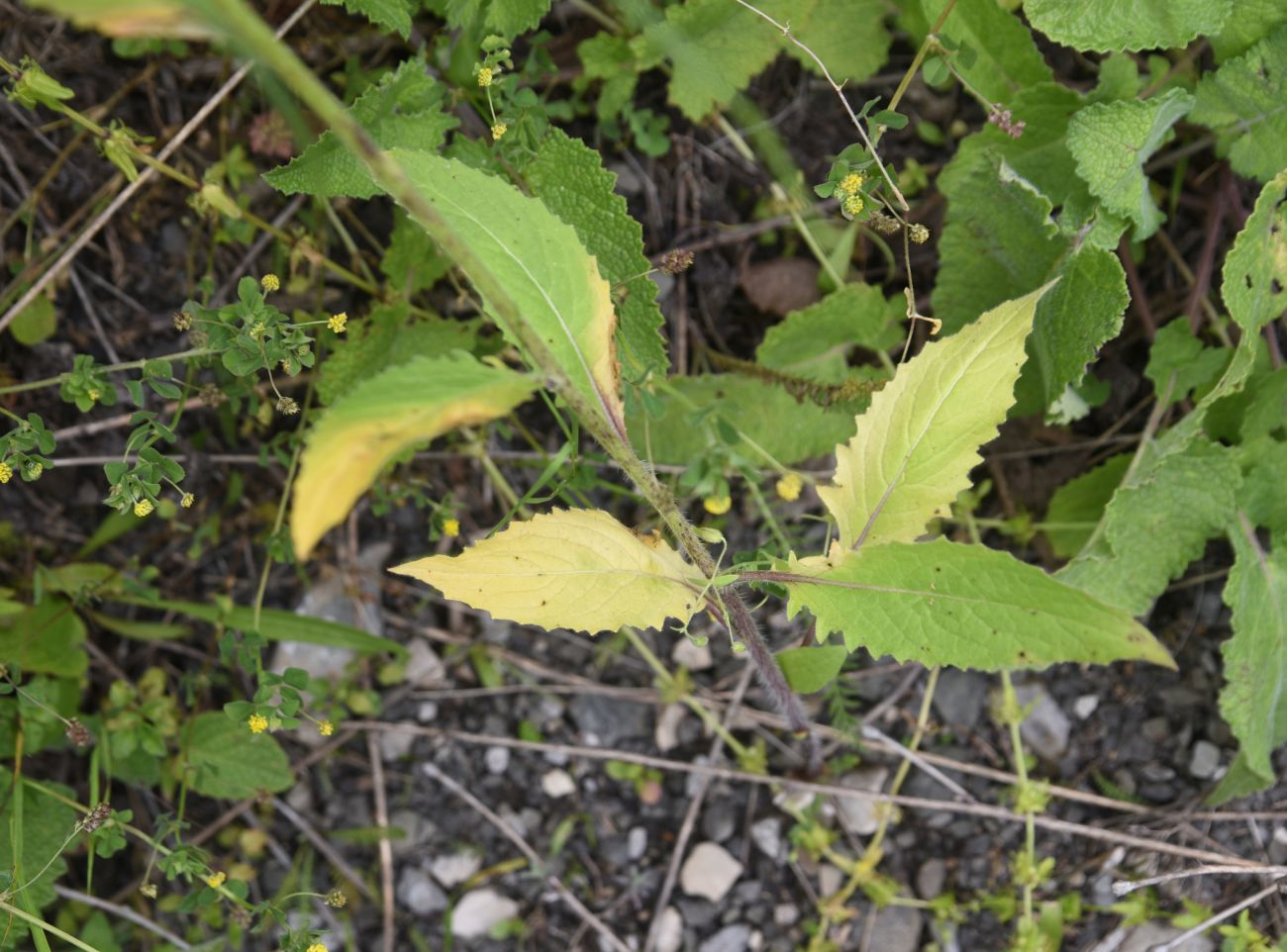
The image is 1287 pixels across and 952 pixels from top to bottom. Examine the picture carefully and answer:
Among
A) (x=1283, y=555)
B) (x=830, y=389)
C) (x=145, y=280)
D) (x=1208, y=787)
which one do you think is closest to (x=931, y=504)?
(x=830, y=389)

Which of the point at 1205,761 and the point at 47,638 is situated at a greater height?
the point at 47,638

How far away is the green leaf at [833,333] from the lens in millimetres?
2615

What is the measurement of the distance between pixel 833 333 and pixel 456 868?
1.79m

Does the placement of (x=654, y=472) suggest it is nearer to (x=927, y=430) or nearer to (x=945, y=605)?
(x=927, y=430)

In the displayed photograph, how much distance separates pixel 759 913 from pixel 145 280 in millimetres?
2431

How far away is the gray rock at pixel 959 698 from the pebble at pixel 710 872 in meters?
0.70

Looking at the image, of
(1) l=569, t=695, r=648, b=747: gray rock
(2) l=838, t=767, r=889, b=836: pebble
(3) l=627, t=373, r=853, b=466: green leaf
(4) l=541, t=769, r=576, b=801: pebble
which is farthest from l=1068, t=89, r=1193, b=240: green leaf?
(4) l=541, t=769, r=576, b=801: pebble

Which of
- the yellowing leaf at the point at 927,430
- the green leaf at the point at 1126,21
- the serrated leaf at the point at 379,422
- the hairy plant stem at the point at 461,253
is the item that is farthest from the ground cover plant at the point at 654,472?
the serrated leaf at the point at 379,422

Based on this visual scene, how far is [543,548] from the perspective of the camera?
1.75 meters

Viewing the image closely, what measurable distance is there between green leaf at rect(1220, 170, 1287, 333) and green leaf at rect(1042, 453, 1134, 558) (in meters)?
0.49

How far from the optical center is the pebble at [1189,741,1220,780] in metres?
2.70

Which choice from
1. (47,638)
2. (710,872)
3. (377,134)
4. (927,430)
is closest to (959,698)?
(710,872)

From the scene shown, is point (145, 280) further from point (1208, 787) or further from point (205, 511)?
point (1208, 787)

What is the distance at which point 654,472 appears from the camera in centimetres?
224
